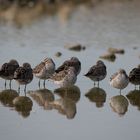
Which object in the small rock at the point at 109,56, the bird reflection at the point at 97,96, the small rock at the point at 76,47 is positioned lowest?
the bird reflection at the point at 97,96

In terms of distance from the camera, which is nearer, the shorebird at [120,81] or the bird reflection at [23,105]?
the bird reflection at [23,105]

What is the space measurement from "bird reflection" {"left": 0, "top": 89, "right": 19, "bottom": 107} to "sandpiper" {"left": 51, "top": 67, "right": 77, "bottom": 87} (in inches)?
54.3

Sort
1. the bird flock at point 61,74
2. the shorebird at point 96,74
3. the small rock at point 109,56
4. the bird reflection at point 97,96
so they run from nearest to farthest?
the bird reflection at point 97,96, the bird flock at point 61,74, the shorebird at point 96,74, the small rock at point 109,56

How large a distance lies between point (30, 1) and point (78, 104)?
29025 millimetres

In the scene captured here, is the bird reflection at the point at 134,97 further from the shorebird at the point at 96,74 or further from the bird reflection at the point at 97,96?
→ the shorebird at the point at 96,74

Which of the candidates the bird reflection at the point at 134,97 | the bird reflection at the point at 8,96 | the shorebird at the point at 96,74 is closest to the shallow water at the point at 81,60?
the bird reflection at the point at 134,97

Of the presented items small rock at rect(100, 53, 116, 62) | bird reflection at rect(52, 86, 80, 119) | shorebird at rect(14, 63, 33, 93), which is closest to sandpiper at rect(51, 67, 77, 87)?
bird reflection at rect(52, 86, 80, 119)

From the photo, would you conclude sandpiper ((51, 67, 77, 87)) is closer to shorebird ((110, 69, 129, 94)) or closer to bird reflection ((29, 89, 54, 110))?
bird reflection ((29, 89, 54, 110))

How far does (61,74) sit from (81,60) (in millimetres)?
5651

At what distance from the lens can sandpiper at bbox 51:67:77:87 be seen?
19078mm

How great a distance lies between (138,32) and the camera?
108 feet

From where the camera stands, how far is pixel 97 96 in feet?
62.6

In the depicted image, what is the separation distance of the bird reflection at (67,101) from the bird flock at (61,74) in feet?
1.04

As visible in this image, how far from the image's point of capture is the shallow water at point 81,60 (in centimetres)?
1568
